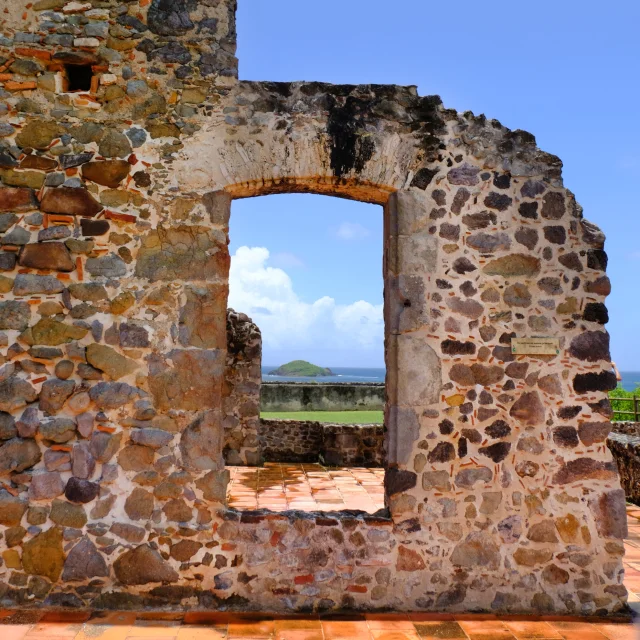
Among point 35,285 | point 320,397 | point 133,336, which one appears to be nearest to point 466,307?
point 133,336

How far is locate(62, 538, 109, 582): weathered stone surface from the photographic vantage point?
3.64 metres

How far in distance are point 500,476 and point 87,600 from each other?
112 inches

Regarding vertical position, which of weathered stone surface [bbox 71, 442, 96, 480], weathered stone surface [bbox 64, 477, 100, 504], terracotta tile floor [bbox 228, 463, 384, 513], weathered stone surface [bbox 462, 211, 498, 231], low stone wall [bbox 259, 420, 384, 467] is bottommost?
terracotta tile floor [bbox 228, 463, 384, 513]

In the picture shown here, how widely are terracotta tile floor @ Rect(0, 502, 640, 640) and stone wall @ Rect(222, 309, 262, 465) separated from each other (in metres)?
5.15

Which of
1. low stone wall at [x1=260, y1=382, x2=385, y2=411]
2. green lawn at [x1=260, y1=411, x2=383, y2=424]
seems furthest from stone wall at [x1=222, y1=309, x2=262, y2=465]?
low stone wall at [x1=260, y1=382, x2=385, y2=411]

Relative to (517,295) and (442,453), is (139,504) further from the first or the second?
(517,295)

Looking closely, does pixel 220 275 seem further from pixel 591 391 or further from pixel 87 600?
pixel 591 391

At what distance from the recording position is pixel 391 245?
A: 404 centimetres

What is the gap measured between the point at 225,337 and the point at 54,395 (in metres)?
1.17

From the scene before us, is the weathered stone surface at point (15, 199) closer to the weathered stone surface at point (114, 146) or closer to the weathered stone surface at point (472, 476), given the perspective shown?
the weathered stone surface at point (114, 146)

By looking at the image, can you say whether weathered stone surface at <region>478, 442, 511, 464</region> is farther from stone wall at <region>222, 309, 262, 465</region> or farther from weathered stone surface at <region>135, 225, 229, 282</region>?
stone wall at <region>222, 309, 262, 465</region>

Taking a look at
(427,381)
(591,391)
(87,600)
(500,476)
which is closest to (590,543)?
(500,476)

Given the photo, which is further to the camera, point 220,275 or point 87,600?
point 220,275

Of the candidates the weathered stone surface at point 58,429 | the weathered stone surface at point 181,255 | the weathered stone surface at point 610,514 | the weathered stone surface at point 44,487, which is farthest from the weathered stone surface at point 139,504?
the weathered stone surface at point 610,514
